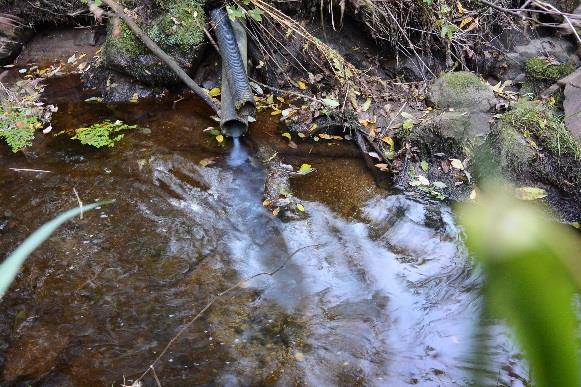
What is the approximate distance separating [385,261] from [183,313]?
1696mm

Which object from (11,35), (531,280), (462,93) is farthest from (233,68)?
(531,280)

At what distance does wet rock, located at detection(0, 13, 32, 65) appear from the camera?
22.9ft

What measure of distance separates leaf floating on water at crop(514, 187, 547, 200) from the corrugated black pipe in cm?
288

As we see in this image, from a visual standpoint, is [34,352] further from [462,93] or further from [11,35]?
[11,35]

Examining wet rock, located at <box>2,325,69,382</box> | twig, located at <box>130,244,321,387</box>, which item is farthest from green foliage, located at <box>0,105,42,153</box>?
twig, located at <box>130,244,321,387</box>

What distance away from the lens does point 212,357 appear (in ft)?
10.1

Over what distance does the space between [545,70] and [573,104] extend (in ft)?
3.25

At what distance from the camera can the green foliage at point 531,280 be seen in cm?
129

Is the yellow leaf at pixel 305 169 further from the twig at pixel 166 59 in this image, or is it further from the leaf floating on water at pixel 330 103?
the twig at pixel 166 59

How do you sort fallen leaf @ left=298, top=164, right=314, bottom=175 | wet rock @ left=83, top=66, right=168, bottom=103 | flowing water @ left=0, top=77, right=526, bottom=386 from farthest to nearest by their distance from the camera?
wet rock @ left=83, top=66, right=168, bottom=103 → fallen leaf @ left=298, top=164, right=314, bottom=175 → flowing water @ left=0, top=77, right=526, bottom=386

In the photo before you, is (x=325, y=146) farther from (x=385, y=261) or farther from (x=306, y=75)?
(x=385, y=261)

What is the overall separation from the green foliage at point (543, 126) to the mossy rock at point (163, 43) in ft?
12.5

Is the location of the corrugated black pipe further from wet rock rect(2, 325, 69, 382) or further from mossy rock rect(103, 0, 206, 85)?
wet rock rect(2, 325, 69, 382)

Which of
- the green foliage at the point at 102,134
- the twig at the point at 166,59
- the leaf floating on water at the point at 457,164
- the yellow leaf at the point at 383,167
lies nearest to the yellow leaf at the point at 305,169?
the yellow leaf at the point at 383,167
